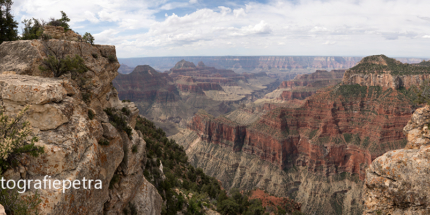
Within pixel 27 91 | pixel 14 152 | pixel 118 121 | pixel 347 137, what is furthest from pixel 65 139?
pixel 347 137

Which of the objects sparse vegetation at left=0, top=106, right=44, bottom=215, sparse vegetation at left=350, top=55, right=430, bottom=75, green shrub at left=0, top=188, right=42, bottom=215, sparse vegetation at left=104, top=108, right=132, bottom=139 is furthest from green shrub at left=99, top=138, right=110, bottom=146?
sparse vegetation at left=350, top=55, right=430, bottom=75

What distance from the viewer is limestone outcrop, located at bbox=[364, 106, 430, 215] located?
15570 mm

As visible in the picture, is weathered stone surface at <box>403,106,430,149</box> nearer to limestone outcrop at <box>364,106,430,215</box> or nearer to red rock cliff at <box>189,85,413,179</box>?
limestone outcrop at <box>364,106,430,215</box>

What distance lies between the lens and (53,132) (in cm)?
1104

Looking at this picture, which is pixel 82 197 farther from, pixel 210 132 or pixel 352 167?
pixel 210 132

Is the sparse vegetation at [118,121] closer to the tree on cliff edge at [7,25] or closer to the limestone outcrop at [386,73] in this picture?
the tree on cliff edge at [7,25]

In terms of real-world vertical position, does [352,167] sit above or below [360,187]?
above

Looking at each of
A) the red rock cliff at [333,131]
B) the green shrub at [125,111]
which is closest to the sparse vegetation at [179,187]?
the green shrub at [125,111]

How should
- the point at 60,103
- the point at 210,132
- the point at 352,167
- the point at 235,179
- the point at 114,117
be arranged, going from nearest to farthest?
1. the point at 60,103
2. the point at 114,117
3. the point at 352,167
4. the point at 235,179
5. the point at 210,132

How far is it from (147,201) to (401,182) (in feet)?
71.7

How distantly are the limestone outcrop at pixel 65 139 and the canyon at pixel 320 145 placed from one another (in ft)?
248

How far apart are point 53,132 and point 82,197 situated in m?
3.83

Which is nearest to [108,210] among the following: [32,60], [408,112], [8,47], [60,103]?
[60,103]

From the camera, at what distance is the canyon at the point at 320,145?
72562 mm
